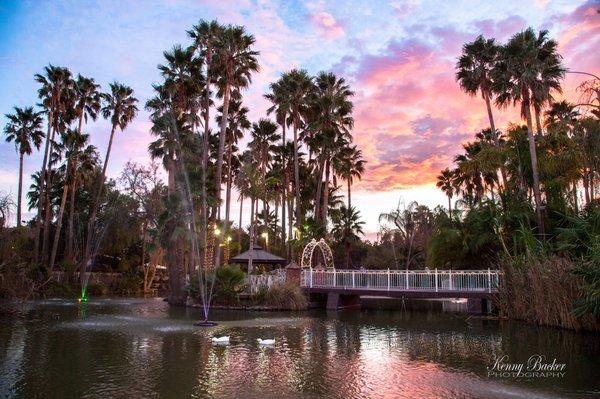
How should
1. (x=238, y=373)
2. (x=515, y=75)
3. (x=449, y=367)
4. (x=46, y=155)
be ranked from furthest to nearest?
(x=46, y=155) → (x=515, y=75) → (x=449, y=367) → (x=238, y=373)

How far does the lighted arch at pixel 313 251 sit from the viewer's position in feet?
112

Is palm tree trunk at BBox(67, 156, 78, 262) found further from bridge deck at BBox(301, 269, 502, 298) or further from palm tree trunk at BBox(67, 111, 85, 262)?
bridge deck at BBox(301, 269, 502, 298)

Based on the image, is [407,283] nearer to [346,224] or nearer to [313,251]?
[313,251]

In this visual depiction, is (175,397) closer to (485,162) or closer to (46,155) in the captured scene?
(485,162)

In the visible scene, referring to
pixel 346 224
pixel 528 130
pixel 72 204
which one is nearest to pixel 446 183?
pixel 346 224

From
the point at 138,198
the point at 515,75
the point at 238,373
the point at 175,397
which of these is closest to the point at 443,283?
the point at 515,75

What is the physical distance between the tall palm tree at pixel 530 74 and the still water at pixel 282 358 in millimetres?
11979

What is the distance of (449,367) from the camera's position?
1356cm

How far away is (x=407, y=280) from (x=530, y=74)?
13937mm

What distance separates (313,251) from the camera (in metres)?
36.3

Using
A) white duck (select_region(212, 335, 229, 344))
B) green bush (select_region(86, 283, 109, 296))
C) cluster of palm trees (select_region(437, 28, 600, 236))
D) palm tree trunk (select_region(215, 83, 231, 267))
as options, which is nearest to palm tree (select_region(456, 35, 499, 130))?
cluster of palm trees (select_region(437, 28, 600, 236))

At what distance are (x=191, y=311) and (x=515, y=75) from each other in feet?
79.3

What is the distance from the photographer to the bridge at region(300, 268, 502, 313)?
28.0 meters

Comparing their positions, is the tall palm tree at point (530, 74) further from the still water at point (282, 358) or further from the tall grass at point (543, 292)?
the still water at point (282, 358)
